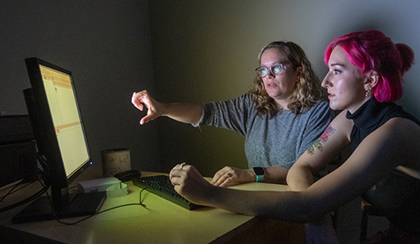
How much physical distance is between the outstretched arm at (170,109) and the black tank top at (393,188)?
3.08 ft

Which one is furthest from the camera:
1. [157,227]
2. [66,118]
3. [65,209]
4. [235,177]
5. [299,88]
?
[299,88]

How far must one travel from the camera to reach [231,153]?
221 cm

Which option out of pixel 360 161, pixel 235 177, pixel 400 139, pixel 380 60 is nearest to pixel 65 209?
pixel 235 177

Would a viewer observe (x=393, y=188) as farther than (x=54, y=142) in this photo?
Yes

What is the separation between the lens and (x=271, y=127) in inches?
63.9

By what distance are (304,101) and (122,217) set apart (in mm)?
1141

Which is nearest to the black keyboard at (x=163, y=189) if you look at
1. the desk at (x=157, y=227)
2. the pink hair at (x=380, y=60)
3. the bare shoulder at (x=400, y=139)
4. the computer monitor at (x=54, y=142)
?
the desk at (x=157, y=227)

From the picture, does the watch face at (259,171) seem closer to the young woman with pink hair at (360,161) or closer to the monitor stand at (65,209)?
the young woman with pink hair at (360,161)

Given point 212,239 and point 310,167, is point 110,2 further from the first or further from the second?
point 212,239

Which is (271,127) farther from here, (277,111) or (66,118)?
(66,118)

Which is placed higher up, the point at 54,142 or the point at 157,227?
the point at 54,142

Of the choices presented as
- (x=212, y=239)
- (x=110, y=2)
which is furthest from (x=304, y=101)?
(x=110, y=2)

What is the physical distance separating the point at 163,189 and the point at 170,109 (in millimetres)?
746

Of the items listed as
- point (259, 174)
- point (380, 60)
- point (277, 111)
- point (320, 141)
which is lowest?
point (259, 174)
